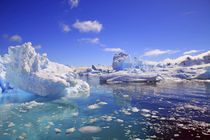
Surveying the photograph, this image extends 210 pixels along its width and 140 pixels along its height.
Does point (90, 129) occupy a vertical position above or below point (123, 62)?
below

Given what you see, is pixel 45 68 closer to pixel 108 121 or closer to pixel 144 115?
pixel 108 121

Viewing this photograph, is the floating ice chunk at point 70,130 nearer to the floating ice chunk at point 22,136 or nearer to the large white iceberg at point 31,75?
the floating ice chunk at point 22,136

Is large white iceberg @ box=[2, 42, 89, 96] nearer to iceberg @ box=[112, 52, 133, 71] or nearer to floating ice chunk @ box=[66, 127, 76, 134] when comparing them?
floating ice chunk @ box=[66, 127, 76, 134]

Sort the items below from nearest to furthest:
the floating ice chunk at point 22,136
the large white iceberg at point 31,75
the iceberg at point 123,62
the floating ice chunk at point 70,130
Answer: the floating ice chunk at point 22,136 < the floating ice chunk at point 70,130 < the large white iceberg at point 31,75 < the iceberg at point 123,62

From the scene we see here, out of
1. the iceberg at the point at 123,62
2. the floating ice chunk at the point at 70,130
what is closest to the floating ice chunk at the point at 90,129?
the floating ice chunk at the point at 70,130

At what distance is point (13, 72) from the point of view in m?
12.0

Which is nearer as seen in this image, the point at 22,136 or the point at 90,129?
the point at 22,136

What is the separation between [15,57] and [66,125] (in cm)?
958

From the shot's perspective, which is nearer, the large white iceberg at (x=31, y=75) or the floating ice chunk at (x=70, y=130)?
the floating ice chunk at (x=70, y=130)

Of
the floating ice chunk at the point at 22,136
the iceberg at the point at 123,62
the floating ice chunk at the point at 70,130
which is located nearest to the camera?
the floating ice chunk at the point at 22,136

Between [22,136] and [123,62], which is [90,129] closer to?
[22,136]

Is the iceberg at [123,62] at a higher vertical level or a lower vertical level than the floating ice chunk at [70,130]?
higher

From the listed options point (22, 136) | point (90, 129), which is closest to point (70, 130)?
point (90, 129)

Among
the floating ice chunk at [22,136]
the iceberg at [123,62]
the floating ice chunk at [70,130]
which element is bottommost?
the floating ice chunk at [22,136]
